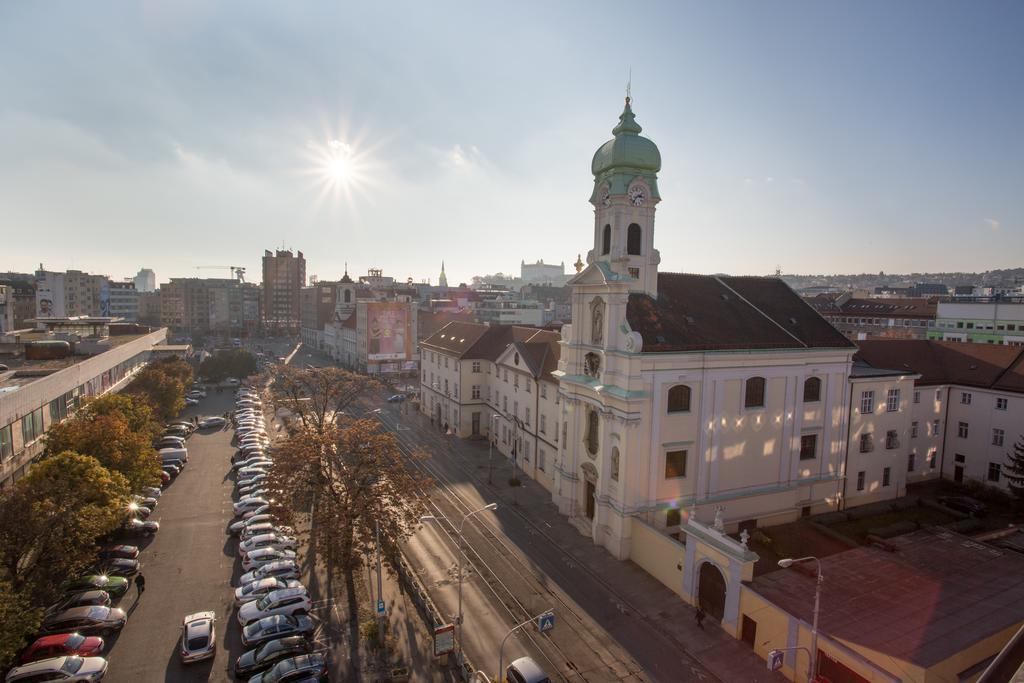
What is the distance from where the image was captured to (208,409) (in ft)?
260

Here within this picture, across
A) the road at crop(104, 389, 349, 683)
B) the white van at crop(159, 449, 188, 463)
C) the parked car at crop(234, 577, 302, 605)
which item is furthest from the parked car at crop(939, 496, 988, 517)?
the white van at crop(159, 449, 188, 463)

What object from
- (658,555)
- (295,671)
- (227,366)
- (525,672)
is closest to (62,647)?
(295,671)

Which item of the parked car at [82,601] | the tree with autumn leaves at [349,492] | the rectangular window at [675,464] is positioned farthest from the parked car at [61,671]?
the rectangular window at [675,464]

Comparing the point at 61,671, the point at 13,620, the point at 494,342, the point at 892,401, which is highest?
the point at 494,342

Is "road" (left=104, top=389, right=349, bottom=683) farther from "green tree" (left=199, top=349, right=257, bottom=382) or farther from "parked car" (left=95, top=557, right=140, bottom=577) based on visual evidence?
"green tree" (left=199, top=349, right=257, bottom=382)

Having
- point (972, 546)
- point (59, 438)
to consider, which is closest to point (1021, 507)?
point (972, 546)

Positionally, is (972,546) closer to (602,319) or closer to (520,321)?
(602,319)

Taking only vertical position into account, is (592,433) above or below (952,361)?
below

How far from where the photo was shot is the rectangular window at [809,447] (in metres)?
41.2

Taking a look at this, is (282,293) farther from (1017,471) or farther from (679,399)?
(1017,471)

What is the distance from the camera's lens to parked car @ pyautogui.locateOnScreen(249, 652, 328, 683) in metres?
23.5

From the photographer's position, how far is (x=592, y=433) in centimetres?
3922

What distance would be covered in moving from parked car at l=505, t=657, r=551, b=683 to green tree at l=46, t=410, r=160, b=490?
26.9 meters

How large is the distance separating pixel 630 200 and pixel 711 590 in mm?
25221
